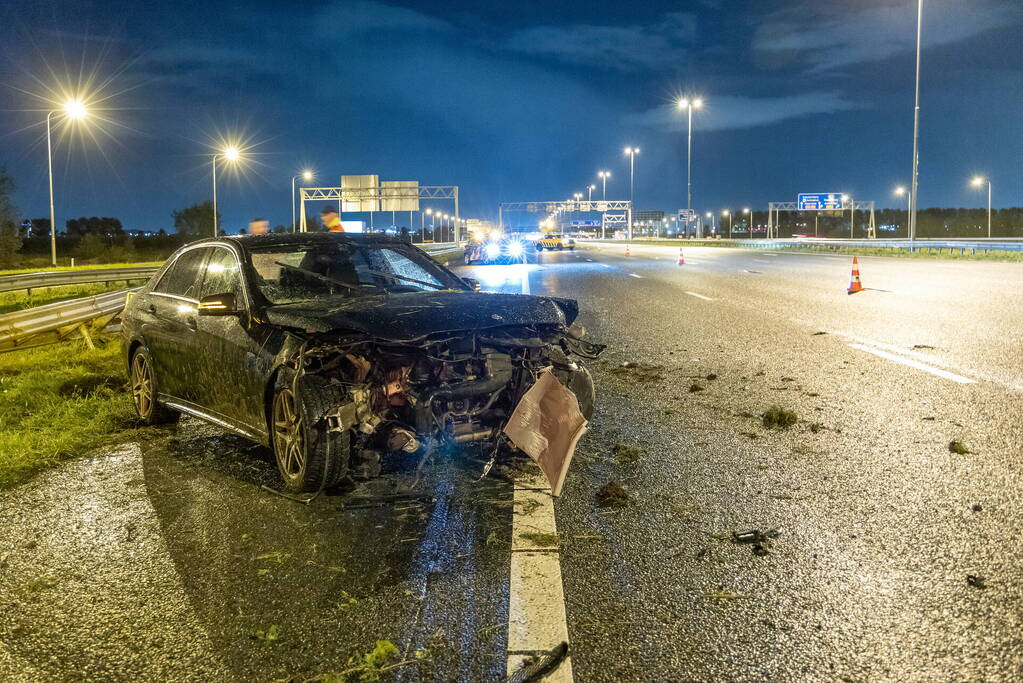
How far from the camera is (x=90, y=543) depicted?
441 centimetres

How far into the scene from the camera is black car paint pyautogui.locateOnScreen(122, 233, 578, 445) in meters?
5.02

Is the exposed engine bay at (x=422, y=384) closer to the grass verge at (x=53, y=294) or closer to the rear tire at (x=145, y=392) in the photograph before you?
the rear tire at (x=145, y=392)

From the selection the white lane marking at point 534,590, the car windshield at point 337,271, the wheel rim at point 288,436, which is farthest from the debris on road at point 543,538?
the car windshield at point 337,271

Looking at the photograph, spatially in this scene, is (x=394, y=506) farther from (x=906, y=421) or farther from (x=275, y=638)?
(x=906, y=421)

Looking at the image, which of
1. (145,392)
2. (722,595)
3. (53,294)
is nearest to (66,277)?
(53,294)

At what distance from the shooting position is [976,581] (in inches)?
142

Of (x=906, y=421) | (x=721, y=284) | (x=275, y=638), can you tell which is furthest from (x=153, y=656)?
(x=721, y=284)

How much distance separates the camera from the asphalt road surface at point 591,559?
3.07 metres

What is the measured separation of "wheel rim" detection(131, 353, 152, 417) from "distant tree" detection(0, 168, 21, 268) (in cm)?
5777

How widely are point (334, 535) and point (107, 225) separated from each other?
13866 centimetres

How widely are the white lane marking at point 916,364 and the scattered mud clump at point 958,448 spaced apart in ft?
8.55

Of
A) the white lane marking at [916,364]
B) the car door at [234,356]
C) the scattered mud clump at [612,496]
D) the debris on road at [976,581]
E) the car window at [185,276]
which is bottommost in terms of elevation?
the debris on road at [976,581]

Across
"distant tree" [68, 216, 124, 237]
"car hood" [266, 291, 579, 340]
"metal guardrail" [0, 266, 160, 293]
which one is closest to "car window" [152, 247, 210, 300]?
"car hood" [266, 291, 579, 340]

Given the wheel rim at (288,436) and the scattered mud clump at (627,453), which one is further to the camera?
the scattered mud clump at (627,453)
